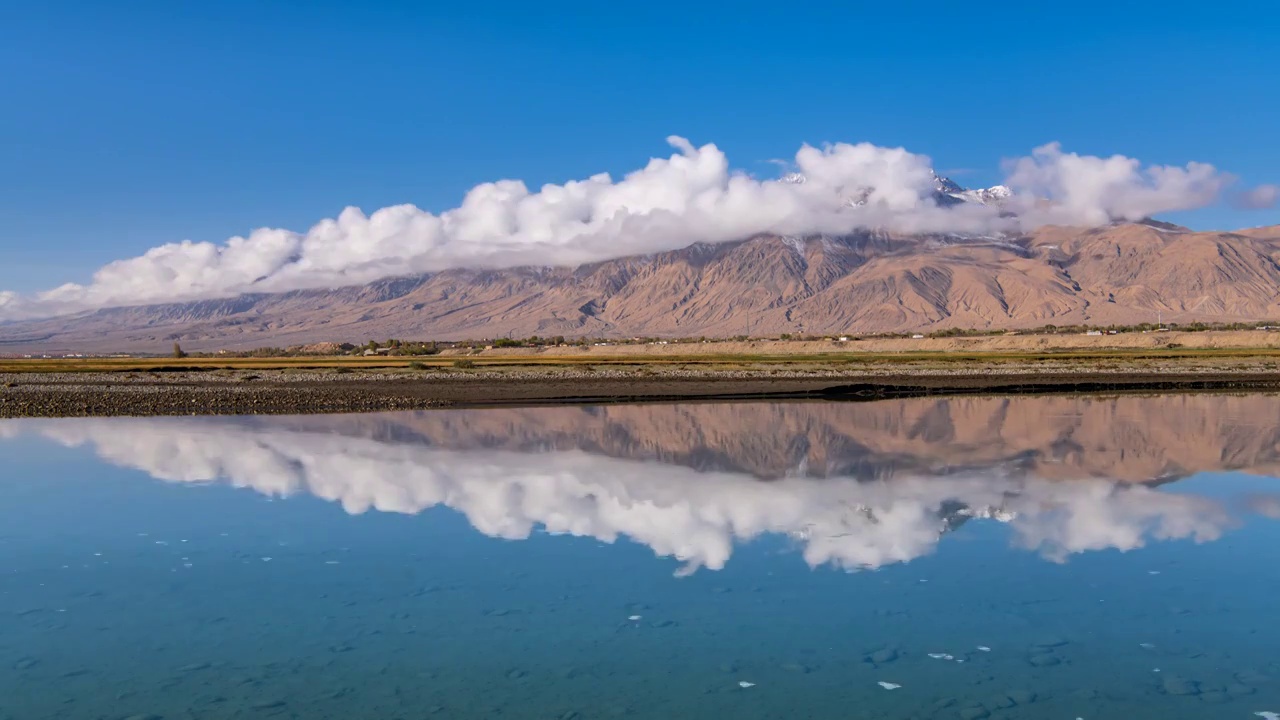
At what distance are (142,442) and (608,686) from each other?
22.8 metres

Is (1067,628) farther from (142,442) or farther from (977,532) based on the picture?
(142,442)

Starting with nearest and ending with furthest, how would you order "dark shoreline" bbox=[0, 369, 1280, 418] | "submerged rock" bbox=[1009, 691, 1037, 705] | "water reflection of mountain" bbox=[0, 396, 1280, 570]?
"submerged rock" bbox=[1009, 691, 1037, 705] → "water reflection of mountain" bbox=[0, 396, 1280, 570] → "dark shoreline" bbox=[0, 369, 1280, 418]

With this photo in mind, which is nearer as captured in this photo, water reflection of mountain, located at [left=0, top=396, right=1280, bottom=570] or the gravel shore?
water reflection of mountain, located at [left=0, top=396, right=1280, bottom=570]

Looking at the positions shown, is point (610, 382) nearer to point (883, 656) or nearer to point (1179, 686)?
point (883, 656)

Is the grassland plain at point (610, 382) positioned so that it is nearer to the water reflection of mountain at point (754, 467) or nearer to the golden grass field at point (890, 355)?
the golden grass field at point (890, 355)

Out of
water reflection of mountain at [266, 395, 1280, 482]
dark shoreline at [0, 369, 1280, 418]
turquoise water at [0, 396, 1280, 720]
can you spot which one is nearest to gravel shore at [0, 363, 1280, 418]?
dark shoreline at [0, 369, 1280, 418]

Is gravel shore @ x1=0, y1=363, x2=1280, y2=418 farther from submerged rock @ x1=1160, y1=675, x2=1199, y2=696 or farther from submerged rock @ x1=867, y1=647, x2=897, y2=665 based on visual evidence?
submerged rock @ x1=1160, y1=675, x2=1199, y2=696

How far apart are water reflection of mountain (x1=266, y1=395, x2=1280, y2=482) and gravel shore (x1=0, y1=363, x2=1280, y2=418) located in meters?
5.78

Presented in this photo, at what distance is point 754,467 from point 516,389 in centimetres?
3012

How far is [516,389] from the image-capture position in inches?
1948

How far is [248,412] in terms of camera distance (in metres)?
37.1

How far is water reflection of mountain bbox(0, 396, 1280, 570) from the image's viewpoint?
577 inches

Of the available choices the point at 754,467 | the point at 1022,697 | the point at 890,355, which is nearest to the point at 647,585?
the point at 1022,697

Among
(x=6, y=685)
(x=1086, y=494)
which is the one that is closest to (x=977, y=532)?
(x=1086, y=494)
